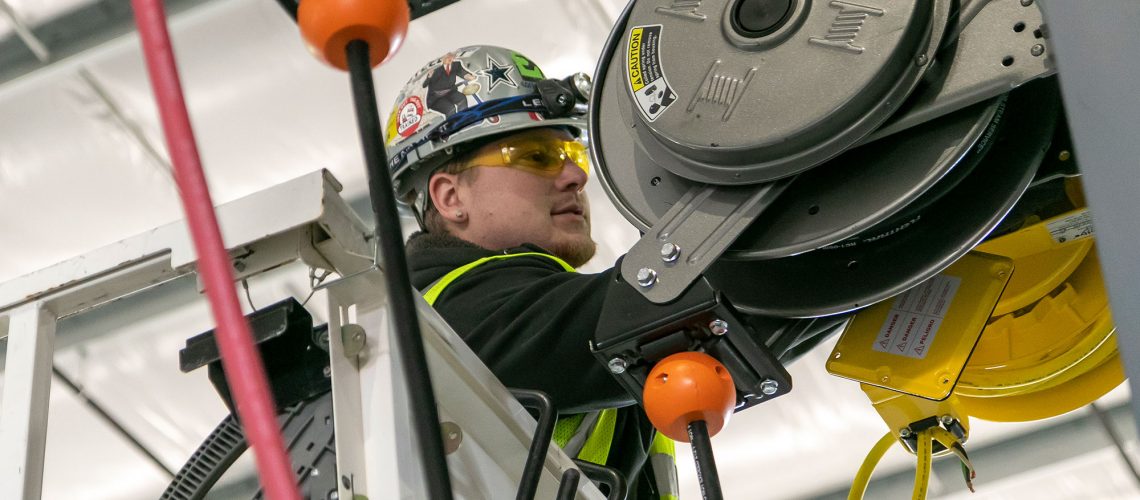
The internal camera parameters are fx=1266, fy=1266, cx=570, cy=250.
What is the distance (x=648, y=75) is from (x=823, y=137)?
203 millimetres

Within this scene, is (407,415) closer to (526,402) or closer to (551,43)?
(526,402)

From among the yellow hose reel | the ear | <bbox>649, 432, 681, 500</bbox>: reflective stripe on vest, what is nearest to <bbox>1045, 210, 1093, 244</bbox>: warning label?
the yellow hose reel

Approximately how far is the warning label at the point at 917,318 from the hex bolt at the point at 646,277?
27 cm

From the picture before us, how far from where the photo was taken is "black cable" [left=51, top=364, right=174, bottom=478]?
481 cm

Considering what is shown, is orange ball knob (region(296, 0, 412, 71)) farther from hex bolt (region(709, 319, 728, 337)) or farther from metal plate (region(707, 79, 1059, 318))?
metal plate (region(707, 79, 1059, 318))

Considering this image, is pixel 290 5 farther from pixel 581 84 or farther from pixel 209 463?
pixel 581 84

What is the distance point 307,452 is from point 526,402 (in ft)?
1.02

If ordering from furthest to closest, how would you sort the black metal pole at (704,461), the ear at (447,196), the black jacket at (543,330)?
the ear at (447,196), the black jacket at (543,330), the black metal pole at (704,461)

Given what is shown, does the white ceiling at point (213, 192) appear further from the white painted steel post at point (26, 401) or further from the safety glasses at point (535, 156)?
the white painted steel post at point (26, 401)

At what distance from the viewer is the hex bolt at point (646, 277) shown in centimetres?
126

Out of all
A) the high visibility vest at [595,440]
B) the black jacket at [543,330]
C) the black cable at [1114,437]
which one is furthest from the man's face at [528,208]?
the black cable at [1114,437]

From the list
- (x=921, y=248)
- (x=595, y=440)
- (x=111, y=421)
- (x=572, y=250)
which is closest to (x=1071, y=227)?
(x=921, y=248)

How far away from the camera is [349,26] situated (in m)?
0.85

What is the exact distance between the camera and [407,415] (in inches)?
41.8
